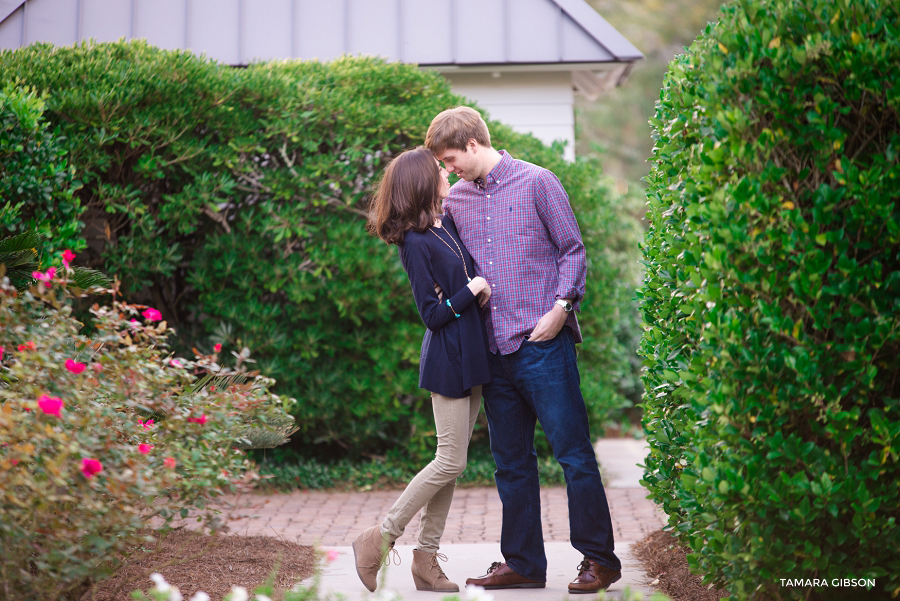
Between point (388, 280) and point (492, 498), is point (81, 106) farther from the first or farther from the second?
point (492, 498)

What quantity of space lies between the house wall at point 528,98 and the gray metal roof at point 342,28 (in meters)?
0.42

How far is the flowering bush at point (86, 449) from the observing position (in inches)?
98.8

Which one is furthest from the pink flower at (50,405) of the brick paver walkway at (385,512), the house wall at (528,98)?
the house wall at (528,98)

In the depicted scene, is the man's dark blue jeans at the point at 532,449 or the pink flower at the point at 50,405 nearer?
the pink flower at the point at 50,405

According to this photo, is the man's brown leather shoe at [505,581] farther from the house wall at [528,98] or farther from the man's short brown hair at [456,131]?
the house wall at [528,98]

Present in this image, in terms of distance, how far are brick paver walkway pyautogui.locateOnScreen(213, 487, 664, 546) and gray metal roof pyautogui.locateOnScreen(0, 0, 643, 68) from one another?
4.39 m

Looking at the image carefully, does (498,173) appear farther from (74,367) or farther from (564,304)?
(74,367)

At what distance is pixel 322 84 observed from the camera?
6.29 m

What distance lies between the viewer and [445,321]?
3564mm

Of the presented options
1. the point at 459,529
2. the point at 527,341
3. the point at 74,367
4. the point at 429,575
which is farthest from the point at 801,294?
the point at 459,529

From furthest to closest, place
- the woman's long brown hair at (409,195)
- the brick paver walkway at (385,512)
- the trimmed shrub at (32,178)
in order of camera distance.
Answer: the brick paver walkway at (385,512) < the trimmed shrub at (32,178) < the woman's long brown hair at (409,195)

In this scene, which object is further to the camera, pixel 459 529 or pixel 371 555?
pixel 459 529

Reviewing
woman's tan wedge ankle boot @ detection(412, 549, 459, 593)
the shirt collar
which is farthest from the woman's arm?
woman's tan wedge ankle boot @ detection(412, 549, 459, 593)

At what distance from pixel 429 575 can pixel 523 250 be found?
1561 mm
